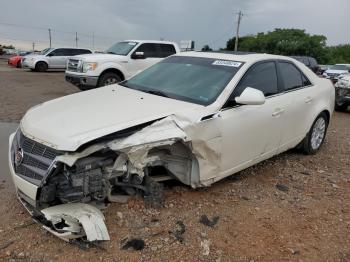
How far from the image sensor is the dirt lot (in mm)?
3289

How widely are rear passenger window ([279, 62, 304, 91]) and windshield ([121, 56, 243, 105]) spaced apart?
1013 millimetres

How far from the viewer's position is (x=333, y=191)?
4.94m

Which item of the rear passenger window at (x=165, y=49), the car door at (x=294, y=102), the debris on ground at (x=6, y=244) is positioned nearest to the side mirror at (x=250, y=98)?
the car door at (x=294, y=102)

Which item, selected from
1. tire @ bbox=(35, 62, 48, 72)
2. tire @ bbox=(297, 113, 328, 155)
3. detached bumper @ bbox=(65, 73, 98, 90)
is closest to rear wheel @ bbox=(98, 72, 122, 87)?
detached bumper @ bbox=(65, 73, 98, 90)

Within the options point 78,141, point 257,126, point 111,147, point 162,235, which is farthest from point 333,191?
point 78,141

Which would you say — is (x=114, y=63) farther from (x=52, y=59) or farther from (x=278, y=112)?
(x=52, y=59)

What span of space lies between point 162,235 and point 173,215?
0.36 m

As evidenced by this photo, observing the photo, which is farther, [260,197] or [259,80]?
[259,80]

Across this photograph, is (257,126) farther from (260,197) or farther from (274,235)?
(274,235)

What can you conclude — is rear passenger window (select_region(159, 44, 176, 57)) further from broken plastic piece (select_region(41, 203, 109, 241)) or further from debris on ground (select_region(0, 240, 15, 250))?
debris on ground (select_region(0, 240, 15, 250))

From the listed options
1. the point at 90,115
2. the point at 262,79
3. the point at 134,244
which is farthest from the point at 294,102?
the point at 134,244

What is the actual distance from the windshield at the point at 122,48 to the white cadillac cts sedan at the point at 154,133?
7.34 m

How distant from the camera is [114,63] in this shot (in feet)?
38.9

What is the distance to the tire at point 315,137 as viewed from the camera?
19.9 ft
